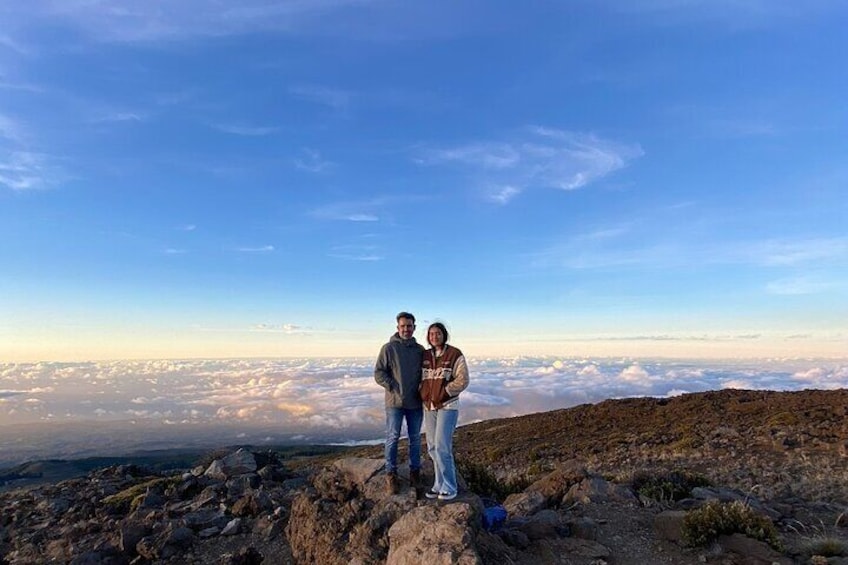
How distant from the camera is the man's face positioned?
917cm

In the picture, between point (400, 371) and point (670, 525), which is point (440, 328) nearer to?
point (400, 371)

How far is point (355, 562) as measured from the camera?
8039 millimetres

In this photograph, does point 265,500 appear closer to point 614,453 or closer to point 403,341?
point 403,341

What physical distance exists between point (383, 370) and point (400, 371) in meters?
0.32

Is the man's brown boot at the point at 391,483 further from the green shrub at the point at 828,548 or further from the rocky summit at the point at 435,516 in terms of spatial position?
the green shrub at the point at 828,548

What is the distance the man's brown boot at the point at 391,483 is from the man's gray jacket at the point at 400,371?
123cm

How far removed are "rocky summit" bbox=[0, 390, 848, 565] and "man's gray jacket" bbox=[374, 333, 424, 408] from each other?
5.10 ft

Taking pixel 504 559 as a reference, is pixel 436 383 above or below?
above

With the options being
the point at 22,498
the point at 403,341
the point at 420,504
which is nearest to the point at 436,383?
the point at 403,341

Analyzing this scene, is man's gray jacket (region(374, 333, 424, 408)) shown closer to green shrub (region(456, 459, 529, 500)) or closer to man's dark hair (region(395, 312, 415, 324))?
man's dark hair (region(395, 312, 415, 324))

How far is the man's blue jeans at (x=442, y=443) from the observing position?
8609mm

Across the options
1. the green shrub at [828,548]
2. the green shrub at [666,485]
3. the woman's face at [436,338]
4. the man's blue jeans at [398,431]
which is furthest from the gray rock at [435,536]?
the green shrub at [666,485]

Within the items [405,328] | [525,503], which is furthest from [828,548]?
[405,328]

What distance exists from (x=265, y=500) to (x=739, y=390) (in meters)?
41.5
